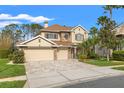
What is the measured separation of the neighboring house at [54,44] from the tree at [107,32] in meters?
7.20

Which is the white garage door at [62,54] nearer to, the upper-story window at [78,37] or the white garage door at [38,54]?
the white garage door at [38,54]

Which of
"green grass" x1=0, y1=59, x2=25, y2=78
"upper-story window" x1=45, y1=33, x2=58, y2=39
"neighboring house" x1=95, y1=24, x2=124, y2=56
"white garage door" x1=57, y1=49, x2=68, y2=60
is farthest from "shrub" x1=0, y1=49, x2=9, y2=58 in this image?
"green grass" x1=0, y1=59, x2=25, y2=78

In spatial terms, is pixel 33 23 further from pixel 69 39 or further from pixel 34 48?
pixel 34 48

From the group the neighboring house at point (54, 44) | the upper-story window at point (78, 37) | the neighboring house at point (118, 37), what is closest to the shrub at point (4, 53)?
the neighboring house at point (54, 44)

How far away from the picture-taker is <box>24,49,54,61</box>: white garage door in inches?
1137

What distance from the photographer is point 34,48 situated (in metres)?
29.3

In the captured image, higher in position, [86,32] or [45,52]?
[86,32]

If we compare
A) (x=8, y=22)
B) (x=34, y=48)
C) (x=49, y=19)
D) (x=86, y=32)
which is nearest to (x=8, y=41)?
(x=8, y=22)

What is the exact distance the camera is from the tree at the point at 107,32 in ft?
84.7

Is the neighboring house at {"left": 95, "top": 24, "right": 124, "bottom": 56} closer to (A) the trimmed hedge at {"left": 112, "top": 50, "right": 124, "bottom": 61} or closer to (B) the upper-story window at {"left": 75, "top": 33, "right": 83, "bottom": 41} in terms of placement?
(A) the trimmed hedge at {"left": 112, "top": 50, "right": 124, "bottom": 61}

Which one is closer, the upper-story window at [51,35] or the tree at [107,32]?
the tree at [107,32]

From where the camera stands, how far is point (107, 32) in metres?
25.7

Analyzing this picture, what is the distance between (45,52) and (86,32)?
1083 cm

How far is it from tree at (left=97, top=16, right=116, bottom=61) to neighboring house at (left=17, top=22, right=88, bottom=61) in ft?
23.6
